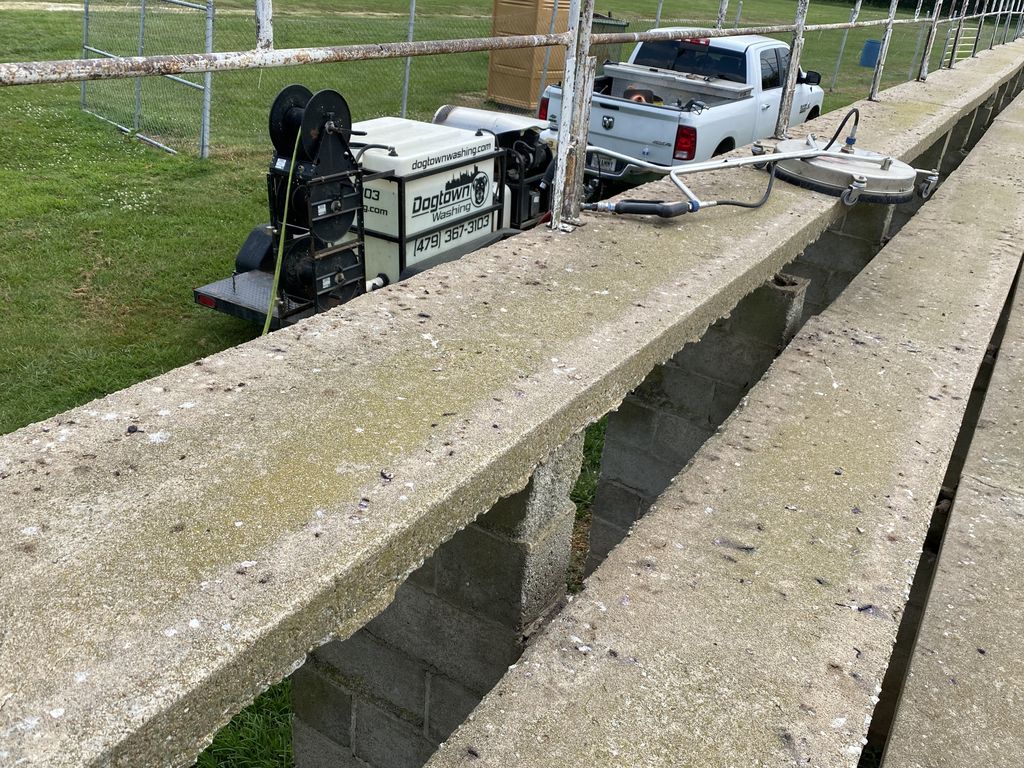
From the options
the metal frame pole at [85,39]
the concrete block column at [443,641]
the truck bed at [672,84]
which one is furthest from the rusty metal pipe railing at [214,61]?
the metal frame pole at [85,39]

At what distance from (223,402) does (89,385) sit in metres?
3.77

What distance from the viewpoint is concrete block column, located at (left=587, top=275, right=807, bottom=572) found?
386cm

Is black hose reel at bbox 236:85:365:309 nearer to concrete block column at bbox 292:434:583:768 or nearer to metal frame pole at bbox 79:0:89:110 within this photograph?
concrete block column at bbox 292:434:583:768

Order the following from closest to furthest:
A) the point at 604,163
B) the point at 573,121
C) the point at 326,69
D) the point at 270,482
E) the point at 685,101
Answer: the point at 270,482 < the point at 573,121 < the point at 604,163 < the point at 685,101 < the point at 326,69

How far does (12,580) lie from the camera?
143 cm

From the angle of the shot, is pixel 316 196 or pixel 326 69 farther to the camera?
pixel 326 69

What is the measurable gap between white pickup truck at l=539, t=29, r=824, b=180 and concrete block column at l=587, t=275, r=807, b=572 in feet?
11.9

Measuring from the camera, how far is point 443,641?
250 centimetres

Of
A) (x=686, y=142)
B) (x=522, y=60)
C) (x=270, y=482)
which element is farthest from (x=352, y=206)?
(x=522, y=60)

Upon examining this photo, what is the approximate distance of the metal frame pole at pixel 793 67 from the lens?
4.87m

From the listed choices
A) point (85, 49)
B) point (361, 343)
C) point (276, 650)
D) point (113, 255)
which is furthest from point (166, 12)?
point (276, 650)

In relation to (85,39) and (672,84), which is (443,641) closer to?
(672,84)

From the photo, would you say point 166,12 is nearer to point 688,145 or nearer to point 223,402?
point 688,145

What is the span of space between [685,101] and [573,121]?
24.2 feet
